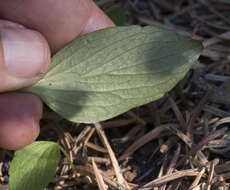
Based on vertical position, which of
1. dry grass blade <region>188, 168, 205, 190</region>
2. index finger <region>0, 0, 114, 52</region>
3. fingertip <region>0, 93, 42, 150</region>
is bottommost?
dry grass blade <region>188, 168, 205, 190</region>

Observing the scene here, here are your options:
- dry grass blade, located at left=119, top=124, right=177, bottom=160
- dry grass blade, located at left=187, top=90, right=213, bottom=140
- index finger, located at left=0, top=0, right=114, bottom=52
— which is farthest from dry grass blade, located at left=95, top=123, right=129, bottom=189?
index finger, located at left=0, top=0, right=114, bottom=52

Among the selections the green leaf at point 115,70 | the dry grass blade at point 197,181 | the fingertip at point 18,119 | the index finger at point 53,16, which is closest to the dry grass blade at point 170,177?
the dry grass blade at point 197,181

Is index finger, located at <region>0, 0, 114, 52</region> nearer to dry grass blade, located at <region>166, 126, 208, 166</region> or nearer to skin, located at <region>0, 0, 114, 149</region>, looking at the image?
skin, located at <region>0, 0, 114, 149</region>

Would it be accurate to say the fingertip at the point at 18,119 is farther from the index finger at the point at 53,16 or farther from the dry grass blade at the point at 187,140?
the dry grass blade at the point at 187,140

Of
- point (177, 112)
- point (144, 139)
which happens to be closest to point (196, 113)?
point (177, 112)

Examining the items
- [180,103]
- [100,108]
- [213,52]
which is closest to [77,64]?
[100,108]
